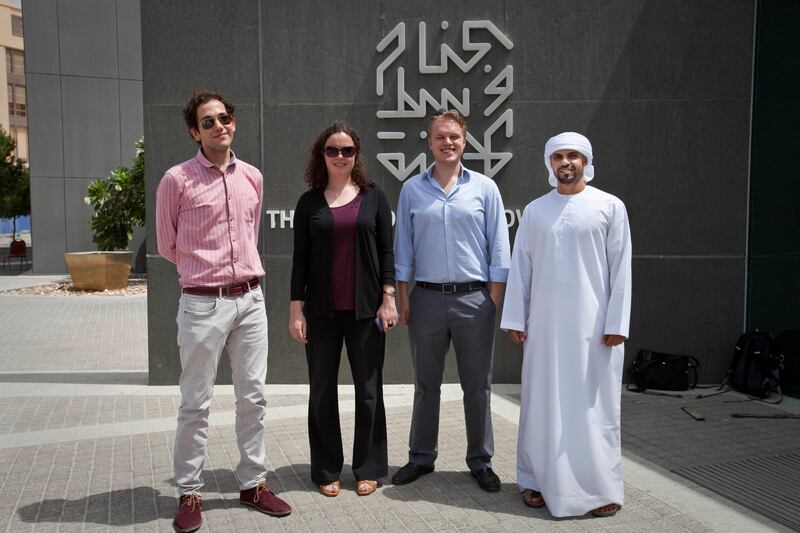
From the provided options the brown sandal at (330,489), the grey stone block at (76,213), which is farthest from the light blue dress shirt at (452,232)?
the grey stone block at (76,213)

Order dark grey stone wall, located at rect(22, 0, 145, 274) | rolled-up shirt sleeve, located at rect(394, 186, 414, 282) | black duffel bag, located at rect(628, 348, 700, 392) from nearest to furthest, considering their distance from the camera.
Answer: rolled-up shirt sleeve, located at rect(394, 186, 414, 282) < black duffel bag, located at rect(628, 348, 700, 392) < dark grey stone wall, located at rect(22, 0, 145, 274)

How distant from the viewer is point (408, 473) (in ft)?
14.5

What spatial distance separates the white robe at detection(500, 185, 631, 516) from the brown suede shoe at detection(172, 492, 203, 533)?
1.85m

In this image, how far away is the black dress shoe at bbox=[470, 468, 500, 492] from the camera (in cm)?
427

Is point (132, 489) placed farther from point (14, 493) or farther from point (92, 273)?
point (92, 273)

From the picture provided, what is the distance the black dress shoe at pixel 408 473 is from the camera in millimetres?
4387

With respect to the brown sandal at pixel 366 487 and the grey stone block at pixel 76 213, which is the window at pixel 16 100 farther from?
the brown sandal at pixel 366 487

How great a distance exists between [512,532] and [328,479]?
114 cm

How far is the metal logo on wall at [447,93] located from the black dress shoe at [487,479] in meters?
3.33

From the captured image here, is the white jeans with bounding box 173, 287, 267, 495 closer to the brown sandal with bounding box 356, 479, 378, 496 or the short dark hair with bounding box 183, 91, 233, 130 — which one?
the brown sandal with bounding box 356, 479, 378, 496

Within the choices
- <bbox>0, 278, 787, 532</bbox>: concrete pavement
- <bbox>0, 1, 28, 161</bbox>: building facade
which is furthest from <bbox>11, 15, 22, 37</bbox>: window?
<bbox>0, 278, 787, 532</bbox>: concrete pavement

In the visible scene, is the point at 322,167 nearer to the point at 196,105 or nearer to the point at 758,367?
the point at 196,105

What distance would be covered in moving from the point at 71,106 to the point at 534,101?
62.0 feet

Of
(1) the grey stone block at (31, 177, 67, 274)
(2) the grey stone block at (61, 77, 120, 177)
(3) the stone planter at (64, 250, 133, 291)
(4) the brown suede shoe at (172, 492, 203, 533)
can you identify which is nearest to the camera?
(4) the brown suede shoe at (172, 492, 203, 533)
